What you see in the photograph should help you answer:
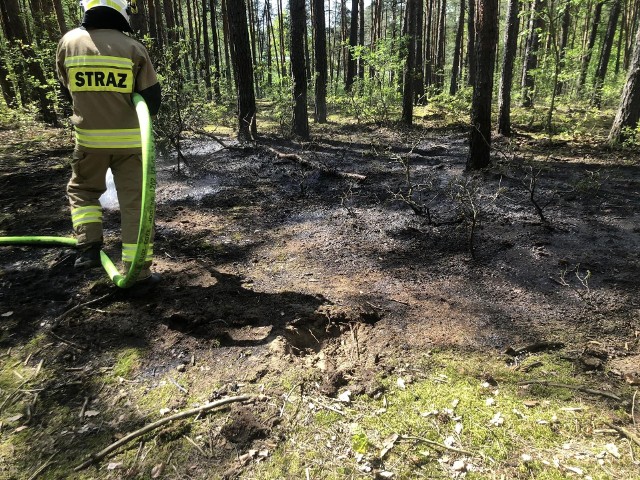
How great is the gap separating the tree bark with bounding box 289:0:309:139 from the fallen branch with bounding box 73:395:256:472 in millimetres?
10067

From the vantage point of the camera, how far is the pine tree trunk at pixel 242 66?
9.66 metres

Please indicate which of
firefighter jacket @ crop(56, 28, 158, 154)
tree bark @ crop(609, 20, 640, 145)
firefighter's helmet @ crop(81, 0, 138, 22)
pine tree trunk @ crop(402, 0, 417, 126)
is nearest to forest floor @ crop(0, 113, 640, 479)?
firefighter jacket @ crop(56, 28, 158, 154)

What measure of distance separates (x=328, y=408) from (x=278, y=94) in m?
11.2

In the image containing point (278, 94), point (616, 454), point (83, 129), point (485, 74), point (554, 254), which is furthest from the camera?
point (278, 94)

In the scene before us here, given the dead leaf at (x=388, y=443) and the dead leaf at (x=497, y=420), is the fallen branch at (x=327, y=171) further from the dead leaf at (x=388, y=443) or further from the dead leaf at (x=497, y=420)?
the dead leaf at (x=388, y=443)

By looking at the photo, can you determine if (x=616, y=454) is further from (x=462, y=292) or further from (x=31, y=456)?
(x=31, y=456)

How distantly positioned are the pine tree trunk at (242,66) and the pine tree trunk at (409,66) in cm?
516

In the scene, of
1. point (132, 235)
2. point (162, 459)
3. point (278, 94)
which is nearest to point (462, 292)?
point (162, 459)

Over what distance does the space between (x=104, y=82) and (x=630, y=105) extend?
956 centimetres

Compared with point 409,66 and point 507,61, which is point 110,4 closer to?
point 507,61

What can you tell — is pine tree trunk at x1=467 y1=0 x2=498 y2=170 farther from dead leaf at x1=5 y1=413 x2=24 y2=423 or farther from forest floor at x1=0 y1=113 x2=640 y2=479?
dead leaf at x1=5 y1=413 x2=24 y2=423

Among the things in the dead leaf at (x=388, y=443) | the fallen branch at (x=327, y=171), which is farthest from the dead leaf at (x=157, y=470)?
the fallen branch at (x=327, y=171)

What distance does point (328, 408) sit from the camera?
235 centimetres

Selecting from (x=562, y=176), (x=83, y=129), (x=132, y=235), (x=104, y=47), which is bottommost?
(x=562, y=176)
